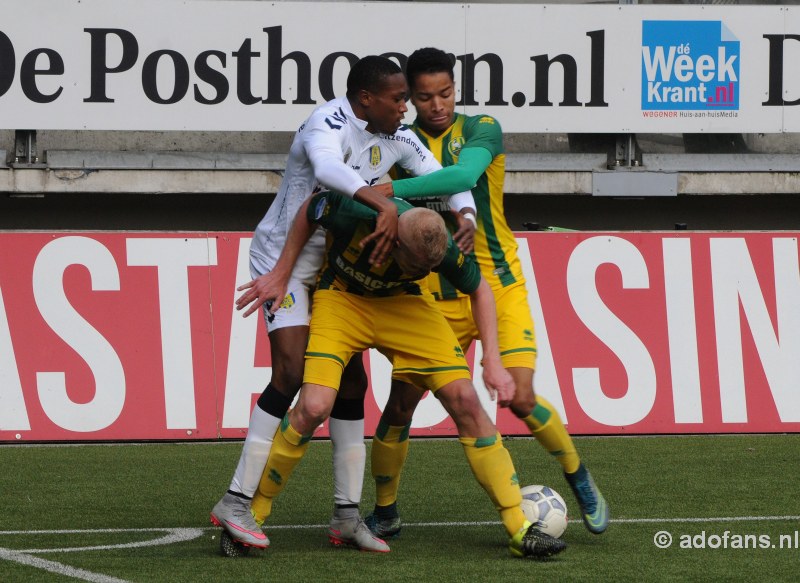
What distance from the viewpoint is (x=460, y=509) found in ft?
22.3

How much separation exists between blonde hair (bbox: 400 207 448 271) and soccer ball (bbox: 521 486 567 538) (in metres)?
1.19

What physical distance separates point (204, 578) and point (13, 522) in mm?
1843

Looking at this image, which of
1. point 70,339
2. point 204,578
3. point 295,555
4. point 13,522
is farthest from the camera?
point 70,339

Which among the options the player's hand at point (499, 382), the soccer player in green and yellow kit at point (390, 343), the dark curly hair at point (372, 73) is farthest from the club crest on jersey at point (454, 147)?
the player's hand at point (499, 382)

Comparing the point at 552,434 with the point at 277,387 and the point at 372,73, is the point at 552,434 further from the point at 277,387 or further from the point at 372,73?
the point at 372,73

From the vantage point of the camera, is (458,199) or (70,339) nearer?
(458,199)

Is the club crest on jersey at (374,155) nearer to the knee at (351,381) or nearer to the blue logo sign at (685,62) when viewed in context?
the knee at (351,381)

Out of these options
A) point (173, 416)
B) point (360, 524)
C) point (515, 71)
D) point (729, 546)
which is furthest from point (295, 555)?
point (515, 71)

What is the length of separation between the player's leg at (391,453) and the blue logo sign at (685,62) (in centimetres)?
812

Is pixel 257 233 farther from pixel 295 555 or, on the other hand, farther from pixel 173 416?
pixel 173 416

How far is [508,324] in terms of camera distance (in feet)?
19.8

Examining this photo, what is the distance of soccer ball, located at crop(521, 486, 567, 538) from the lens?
5570 millimetres

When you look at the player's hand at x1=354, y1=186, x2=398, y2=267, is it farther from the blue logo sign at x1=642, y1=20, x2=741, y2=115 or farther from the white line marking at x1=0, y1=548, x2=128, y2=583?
the blue logo sign at x1=642, y1=20, x2=741, y2=115

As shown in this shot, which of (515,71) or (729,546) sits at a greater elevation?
(515,71)
